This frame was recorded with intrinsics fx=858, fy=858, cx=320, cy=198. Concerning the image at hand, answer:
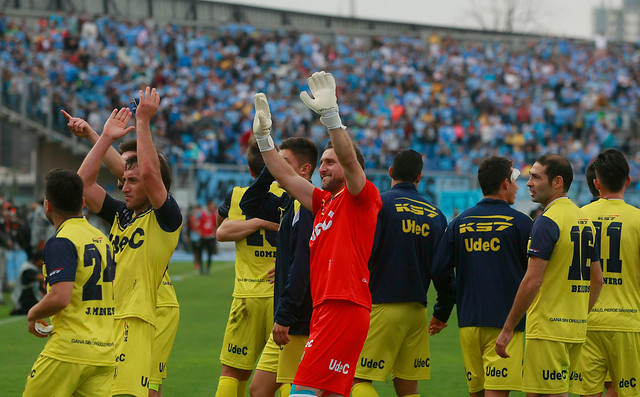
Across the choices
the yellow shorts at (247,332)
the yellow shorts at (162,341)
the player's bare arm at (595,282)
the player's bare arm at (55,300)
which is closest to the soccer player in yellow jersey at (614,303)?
the player's bare arm at (595,282)

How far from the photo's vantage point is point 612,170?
721cm

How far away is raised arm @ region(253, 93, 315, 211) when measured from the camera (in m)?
5.67

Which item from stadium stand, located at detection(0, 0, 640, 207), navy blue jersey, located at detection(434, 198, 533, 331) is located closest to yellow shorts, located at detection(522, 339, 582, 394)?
navy blue jersey, located at detection(434, 198, 533, 331)

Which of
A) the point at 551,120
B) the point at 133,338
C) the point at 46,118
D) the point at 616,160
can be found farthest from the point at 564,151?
the point at 133,338

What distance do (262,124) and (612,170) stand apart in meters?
3.25

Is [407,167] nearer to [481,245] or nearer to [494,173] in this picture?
[494,173]

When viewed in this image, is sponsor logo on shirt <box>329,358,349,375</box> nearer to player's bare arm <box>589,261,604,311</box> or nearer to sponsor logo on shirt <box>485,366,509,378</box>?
sponsor logo on shirt <box>485,366,509,378</box>

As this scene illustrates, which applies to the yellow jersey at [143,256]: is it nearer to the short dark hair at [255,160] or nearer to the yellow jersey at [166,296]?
the yellow jersey at [166,296]

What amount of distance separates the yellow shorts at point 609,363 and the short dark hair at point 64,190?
4256mm

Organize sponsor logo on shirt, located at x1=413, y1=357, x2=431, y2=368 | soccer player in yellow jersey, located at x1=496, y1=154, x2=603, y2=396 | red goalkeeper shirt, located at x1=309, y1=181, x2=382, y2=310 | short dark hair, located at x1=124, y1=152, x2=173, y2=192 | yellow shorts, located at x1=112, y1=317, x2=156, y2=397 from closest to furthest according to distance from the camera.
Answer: red goalkeeper shirt, located at x1=309, y1=181, x2=382, y2=310 < yellow shorts, located at x1=112, y1=317, x2=156, y2=397 < short dark hair, located at x1=124, y1=152, x2=173, y2=192 < soccer player in yellow jersey, located at x1=496, y1=154, x2=603, y2=396 < sponsor logo on shirt, located at x1=413, y1=357, x2=431, y2=368

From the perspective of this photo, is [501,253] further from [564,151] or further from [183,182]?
[564,151]

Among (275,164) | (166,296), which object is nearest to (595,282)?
(275,164)

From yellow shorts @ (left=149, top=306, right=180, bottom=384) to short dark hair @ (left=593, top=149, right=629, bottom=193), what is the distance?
3.74 m

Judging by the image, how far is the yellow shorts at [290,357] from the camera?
6.29 metres
